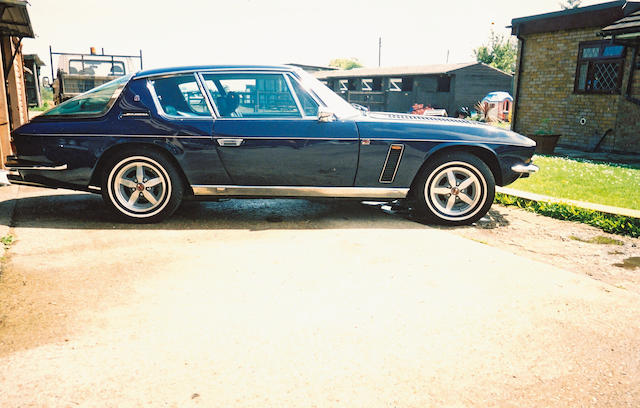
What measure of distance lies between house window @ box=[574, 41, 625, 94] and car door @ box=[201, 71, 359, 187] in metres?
11.7

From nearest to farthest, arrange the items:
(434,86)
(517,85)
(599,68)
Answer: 1. (599,68)
2. (517,85)
3. (434,86)

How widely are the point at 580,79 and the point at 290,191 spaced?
13.1 metres

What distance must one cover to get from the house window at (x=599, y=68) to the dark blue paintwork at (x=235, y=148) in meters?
11.0

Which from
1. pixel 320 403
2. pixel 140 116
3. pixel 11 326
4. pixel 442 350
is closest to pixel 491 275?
pixel 442 350

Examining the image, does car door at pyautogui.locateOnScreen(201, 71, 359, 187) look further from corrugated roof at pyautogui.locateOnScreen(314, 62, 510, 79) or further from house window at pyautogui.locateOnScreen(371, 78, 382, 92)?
house window at pyautogui.locateOnScreen(371, 78, 382, 92)

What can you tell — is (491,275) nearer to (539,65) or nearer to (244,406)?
(244,406)

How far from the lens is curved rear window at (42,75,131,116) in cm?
499

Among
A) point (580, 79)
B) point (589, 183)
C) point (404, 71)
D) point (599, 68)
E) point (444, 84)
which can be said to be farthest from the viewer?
point (404, 71)

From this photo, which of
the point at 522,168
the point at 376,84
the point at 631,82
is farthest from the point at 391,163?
the point at 376,84

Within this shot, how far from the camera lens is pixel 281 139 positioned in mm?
4879

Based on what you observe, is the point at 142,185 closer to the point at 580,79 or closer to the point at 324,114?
the point at 324,114

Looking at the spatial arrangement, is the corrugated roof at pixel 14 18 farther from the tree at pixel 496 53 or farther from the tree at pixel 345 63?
the tree at pixel 345 63

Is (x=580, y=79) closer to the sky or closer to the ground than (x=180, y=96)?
closer to the sky

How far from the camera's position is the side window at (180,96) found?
4973 mm
